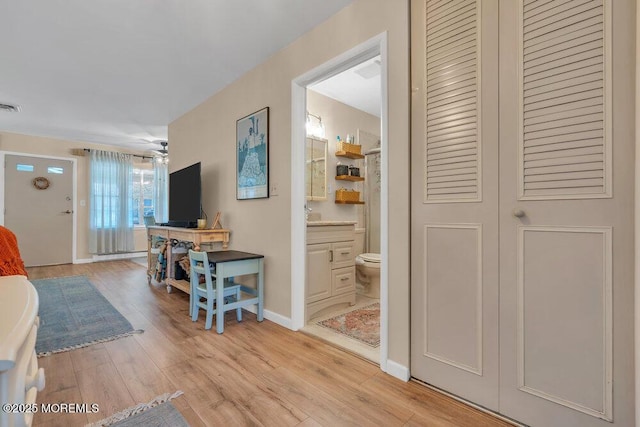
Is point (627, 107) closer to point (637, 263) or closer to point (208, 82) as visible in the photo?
point (637, 263)

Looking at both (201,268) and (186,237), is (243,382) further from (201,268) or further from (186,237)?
(186,237)

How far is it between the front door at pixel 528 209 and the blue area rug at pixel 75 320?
2.26 metres

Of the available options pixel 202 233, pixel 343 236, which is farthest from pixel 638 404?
pixel 202 233

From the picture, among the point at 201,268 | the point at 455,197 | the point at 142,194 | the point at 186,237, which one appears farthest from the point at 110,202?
the point at 455,197

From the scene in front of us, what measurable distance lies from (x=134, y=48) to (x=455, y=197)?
2.73 m

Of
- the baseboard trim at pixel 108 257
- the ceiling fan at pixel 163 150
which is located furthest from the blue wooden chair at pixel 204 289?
the baseboard trim at pixel 108 257

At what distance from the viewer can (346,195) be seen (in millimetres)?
3566

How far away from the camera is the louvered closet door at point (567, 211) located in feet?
3.56

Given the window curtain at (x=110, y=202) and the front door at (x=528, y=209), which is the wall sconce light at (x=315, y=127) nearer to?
the front door at (x=528, y=209)

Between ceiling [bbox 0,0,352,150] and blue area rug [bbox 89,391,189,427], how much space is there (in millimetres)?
2332

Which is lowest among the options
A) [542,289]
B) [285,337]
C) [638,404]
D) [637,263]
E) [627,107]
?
[285,337]

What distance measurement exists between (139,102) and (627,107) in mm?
4323

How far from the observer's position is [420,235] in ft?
5.36

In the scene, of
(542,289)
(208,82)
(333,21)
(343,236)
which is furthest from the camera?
(208,82)
